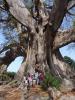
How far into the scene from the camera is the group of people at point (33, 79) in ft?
54.4

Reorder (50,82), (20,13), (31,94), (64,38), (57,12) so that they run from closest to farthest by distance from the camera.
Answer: (31,94), (50,82), (57,12), (20,13), (64,38)

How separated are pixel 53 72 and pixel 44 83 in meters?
1.85

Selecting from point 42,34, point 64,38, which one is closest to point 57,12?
point 42,34

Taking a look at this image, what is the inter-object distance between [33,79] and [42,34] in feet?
9.04

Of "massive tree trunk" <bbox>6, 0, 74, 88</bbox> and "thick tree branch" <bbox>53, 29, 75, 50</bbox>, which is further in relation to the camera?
"thick tree branch" <bbox>53, 29, 75, 50</bbox>

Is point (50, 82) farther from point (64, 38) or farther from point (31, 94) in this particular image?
point (64, 38)

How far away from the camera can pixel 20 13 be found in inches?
715

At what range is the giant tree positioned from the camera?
58.9ft

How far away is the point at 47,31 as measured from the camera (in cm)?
1823

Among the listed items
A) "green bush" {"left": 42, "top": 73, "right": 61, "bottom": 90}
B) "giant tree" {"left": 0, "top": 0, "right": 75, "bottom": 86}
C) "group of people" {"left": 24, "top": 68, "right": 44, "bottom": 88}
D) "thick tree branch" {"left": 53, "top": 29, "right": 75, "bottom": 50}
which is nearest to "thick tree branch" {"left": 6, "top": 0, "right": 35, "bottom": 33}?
"giant tree" {"left": 0, "top": 0, "right": 75, "bottom": 86}

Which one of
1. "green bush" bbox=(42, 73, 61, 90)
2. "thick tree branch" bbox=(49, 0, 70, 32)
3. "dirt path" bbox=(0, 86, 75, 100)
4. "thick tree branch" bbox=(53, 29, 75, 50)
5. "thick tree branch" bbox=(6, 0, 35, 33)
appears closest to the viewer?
"dirt path" bbox=(0, 86, 75, 100)

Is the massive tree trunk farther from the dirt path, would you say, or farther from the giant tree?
the dirt path

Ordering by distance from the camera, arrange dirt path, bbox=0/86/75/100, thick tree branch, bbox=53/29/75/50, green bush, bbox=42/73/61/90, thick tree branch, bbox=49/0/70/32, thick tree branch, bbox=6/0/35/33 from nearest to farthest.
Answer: dirt path, bbox=0/86/75/100, green bush, bbox=42/73/61/90, thick tree branch, bbox=49/0/70/32, thick tree branch, bbox=6/0/35/33, thick tree branch, bbox=53/29/75/50

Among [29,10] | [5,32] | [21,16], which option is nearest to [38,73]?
[21,16]
